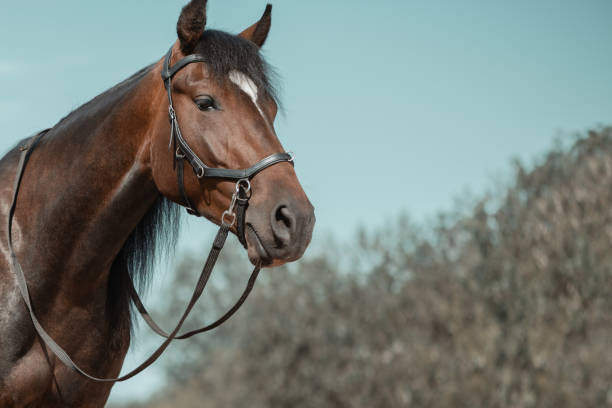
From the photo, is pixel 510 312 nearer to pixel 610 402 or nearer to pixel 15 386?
pixel 610 402

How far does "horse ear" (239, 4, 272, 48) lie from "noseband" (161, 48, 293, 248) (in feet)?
2.10

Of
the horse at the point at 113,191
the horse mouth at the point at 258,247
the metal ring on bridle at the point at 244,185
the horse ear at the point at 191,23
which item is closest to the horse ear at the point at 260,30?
the horse at the point at 113,191

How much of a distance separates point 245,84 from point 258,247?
878 mm

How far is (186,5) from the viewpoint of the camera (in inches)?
125

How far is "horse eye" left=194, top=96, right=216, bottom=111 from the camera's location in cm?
314

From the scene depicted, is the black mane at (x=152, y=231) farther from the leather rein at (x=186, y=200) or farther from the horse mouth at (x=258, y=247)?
the horse mouth at (x=258, y=247)

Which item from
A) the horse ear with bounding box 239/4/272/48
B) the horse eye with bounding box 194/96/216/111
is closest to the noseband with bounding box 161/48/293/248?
the horse eye with bounding box 194/96/216/111

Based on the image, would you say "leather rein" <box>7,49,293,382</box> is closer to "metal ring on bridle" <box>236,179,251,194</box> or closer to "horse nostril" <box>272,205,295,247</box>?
"metal ring on bridle" <box>236,179,251,194</box>

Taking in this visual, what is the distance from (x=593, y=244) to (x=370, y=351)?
704 cm

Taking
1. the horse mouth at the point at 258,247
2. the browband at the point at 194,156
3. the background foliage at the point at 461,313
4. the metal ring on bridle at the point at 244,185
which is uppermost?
the browband at the point at 194,156

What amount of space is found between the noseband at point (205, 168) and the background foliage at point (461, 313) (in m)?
9.44

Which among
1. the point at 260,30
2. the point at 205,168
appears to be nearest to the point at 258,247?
the point at 205,168

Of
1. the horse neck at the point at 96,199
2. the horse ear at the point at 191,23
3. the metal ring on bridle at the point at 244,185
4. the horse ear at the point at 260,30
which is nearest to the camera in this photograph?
the metal ring on bridle at the point at 244,185

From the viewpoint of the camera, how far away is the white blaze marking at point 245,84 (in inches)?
124
